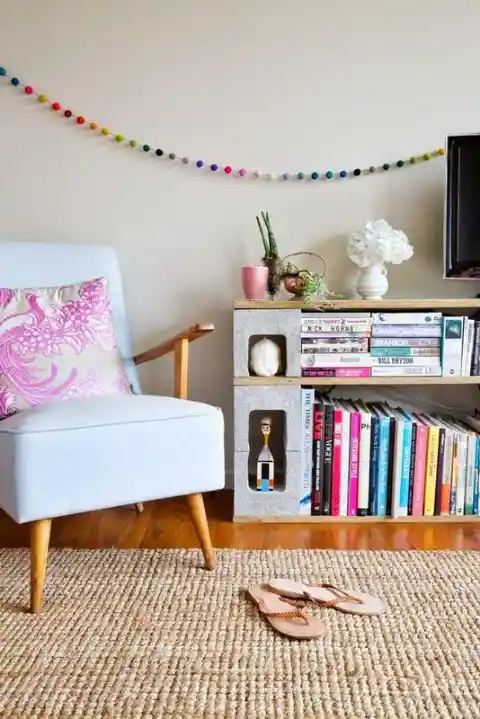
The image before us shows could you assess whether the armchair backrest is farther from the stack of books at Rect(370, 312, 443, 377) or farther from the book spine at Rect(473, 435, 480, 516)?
the book spine at Rect(473, 435, 480, 516)

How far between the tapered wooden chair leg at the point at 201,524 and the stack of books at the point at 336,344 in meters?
0.62

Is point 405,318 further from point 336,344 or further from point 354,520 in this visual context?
point 354,520

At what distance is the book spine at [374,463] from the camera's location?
223cm

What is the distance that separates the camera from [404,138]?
246 centimetres

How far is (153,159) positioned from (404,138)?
0.85 meters

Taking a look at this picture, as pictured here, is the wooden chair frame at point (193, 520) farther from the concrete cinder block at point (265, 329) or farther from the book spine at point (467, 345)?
the book spine at point (467, 345)

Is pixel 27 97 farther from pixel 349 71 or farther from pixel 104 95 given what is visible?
pixel 349 71

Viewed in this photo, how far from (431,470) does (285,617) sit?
89 cm

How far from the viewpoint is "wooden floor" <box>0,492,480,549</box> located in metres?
2.04

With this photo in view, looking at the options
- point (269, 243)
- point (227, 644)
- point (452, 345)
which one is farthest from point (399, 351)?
point (227, 644)

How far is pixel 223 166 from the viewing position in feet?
8.08

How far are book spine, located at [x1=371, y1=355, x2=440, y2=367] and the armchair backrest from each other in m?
0.74

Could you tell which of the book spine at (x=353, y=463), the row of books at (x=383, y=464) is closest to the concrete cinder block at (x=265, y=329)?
the row of books at (x=383, y=464)

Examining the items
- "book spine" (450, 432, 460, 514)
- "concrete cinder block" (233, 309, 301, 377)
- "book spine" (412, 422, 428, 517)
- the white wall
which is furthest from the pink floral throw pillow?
"book spine" (450, 432, 460, 514)
